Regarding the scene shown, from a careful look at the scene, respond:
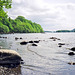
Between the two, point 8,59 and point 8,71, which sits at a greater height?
point 8,59

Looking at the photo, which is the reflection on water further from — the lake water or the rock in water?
the rock in water

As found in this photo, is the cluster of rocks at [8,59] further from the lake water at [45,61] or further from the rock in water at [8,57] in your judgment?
the lake water at [45,61]

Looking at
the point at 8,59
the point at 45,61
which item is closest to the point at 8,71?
the point at 8,59

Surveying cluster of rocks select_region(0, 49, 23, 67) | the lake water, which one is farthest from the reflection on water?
cluster of rocks select_region(0, 49, 23, 67)

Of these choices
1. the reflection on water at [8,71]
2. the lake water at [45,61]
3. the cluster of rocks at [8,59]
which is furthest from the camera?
the cluster of rocks at [8,59]

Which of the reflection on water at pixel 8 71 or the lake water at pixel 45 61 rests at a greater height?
the reflection on water at pixel 8 71

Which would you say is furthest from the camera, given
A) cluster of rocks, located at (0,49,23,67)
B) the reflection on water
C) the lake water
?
cluster of rocks, located at (0,49,23,67)

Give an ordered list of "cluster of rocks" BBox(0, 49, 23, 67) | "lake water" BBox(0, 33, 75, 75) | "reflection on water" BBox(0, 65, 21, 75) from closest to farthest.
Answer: "reflection on water" BBox(0, 65, 21, 75)
"lake water" BBox(0, 33, 75, 75)
"cluster of rocks" BBox(0, 49, 23, 67)

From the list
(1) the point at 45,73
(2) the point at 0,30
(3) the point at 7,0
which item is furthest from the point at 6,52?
(2) the point at 0,30

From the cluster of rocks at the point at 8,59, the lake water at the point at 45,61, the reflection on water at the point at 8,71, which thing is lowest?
the lake water at the point at 45,61

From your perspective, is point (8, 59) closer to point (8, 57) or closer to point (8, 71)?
point (8, 57)

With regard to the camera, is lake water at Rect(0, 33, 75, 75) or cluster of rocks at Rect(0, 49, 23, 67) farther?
cluster of rocks at Rect(0, 49, 23, 67)

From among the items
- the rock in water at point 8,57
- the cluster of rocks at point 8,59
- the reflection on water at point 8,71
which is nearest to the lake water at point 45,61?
the reflection on water at point 8,71

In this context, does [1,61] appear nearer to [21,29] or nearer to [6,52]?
[6,52]
